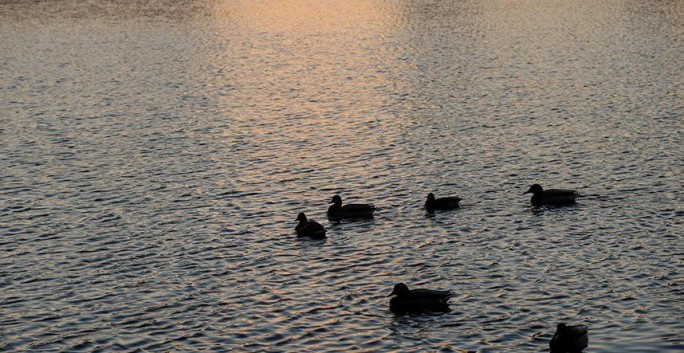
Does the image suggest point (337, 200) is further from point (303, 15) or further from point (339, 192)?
point (303, 15)

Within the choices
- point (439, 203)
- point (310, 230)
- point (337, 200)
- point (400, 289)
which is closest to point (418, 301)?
point (400, 289)

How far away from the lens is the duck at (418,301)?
31391 mm

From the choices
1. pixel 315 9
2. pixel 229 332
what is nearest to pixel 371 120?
pixel 229 332

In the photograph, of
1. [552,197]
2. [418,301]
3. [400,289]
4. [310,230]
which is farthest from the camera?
[552,197]

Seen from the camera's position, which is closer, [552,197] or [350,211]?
[350,211]

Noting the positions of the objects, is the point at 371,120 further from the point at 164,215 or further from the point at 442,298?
the point at 442,298

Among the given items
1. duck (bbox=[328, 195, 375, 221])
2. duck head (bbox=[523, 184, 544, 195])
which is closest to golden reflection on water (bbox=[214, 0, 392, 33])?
duck head (bbox=[523, 184, 544, 195])

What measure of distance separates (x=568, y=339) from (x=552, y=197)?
16723 millimetres

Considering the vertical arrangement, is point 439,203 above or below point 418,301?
above

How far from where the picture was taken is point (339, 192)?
47.9 metres

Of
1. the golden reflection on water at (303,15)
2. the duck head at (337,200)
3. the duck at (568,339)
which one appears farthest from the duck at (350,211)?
the golden reflection on water at (303,15)

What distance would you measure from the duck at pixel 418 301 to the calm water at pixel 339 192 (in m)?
0.46

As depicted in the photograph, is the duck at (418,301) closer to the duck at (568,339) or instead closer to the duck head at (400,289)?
the duck head at (400,289)

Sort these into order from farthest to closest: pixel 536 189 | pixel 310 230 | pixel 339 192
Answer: pixel 339 192 → pixel 536 189 → pixel 310 230
